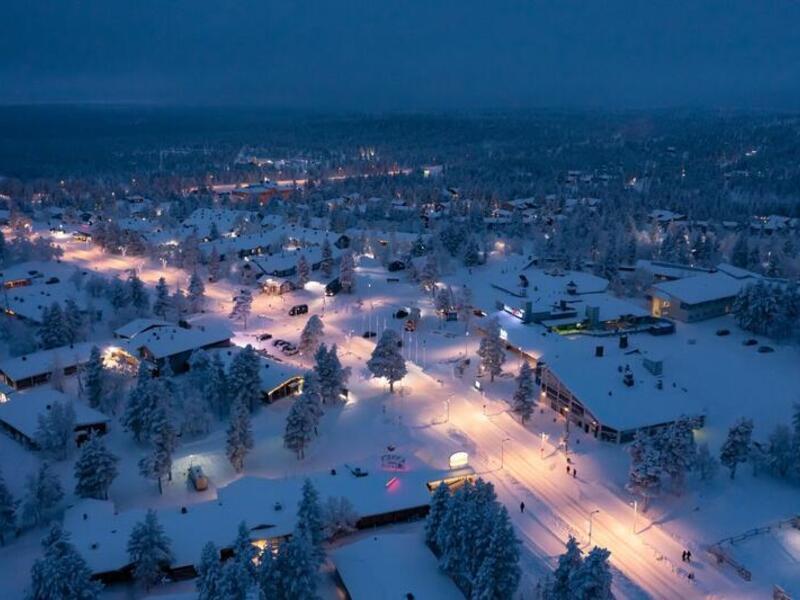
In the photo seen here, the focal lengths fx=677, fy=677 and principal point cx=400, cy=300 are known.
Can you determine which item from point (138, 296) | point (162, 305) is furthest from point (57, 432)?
point (138, 296)

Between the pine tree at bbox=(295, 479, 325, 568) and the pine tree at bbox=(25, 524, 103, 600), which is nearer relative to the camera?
the pine tree at bbox=(25, 524, 103, 600)

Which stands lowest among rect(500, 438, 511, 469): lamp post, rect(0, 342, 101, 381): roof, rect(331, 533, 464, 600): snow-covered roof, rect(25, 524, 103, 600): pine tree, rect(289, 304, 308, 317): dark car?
rect(289, 304, 308, 317): dark car

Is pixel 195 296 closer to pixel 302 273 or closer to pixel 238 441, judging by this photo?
pixel 302 273

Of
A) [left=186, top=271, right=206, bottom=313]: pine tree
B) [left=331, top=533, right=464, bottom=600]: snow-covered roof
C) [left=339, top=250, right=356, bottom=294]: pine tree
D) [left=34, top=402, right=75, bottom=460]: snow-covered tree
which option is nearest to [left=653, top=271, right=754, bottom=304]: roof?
[left=339, top=250, right=356, bottom=294]: pine tree

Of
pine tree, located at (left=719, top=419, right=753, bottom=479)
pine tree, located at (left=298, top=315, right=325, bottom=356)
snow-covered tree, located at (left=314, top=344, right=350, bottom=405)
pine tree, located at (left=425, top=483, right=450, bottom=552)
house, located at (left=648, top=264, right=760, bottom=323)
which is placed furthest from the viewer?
house, located at (left=648, top=264, right=760, bottom=323)

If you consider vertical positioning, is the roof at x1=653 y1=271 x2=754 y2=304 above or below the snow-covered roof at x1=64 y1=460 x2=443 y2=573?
above

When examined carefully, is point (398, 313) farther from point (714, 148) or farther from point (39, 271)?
point (714, 148)

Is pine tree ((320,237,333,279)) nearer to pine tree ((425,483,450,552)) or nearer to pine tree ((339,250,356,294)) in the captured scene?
pine tree ((339,250,356,294))

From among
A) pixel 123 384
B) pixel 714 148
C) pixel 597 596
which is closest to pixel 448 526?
pixel 597 596
